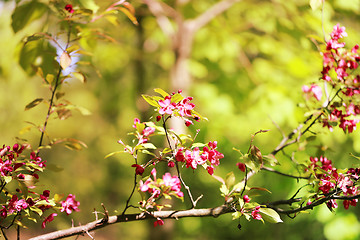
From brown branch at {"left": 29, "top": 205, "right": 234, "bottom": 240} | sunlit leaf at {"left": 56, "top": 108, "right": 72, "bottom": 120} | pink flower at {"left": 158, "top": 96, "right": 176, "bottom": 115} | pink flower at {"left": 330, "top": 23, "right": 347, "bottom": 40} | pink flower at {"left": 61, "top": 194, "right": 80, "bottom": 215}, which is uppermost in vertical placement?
pink flower at {"left": 330, "top": 23, "right": 347, "bottom": 40}

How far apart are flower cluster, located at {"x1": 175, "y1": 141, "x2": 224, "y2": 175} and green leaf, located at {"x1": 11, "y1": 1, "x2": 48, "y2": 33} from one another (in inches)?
27.9

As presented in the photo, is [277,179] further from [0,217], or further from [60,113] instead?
[0,217]

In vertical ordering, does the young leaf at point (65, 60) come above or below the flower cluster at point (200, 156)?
above

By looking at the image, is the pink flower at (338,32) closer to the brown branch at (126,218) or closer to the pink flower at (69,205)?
the brown branch at (126,218)

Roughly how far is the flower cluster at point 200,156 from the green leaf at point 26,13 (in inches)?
27.9

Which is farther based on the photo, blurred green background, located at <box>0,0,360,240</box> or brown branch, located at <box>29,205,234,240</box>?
blurred green background, located at <box>0,0,360,240</box>

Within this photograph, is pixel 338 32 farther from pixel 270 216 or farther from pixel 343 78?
pixel 270 216

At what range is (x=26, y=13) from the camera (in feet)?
3.37

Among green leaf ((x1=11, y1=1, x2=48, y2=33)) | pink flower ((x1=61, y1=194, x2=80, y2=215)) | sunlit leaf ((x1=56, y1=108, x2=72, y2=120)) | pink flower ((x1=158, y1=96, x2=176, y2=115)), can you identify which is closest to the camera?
pink flower ((x1=158, y1=96, x2=176, y2=115))

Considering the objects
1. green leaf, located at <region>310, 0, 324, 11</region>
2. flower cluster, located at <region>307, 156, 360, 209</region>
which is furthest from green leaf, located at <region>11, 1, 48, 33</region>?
flower cluster, located at <region>307, 156, 360, 209</region>

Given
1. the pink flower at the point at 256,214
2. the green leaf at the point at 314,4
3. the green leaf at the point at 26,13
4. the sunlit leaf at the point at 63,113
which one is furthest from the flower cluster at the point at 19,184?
the green leaf at the point at 314,4

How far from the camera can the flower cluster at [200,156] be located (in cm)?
60

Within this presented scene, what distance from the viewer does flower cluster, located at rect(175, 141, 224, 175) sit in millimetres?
605

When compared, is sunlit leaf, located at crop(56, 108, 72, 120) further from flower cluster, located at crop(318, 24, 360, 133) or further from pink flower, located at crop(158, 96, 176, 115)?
flower cluster, located at crop(318, 24, 360, 133)
